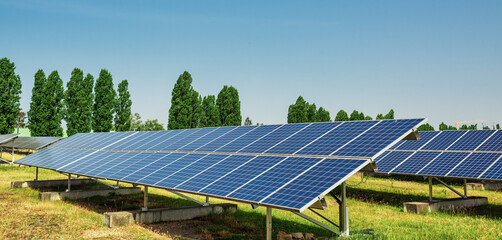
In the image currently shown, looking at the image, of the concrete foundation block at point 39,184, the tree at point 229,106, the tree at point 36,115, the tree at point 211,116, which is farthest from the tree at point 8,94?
the concrete foundation block at point 39,184

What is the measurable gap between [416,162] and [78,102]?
177 feet

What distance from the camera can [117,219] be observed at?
15781mm

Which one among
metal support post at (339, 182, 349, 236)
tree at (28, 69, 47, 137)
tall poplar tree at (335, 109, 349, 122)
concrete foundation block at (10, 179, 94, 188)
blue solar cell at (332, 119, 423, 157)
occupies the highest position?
tall poplar tree at (335, 109, 349, 122)

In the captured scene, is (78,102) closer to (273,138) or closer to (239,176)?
(273,138)

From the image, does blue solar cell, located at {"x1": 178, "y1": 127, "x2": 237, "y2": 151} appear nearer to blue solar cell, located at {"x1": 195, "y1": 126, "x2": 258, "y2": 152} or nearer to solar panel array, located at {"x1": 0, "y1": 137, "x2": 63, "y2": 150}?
blue solar cell, located at {"x1": 195, "y1": 126, "x2": 258, "y2": 152}

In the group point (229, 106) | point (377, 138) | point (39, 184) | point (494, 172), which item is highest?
point (229, 106)

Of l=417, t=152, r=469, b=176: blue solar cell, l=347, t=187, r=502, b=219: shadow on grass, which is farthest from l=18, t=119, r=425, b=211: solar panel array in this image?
l=347, t=187, r=502, b=219: shadow on grass

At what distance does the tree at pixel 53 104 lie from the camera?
60.3 m

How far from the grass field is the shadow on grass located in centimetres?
6

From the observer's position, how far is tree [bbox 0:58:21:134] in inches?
2293

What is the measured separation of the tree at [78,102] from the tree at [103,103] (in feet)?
3.12

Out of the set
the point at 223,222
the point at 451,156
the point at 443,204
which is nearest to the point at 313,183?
the point at 223,222

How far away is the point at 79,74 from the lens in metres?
63.6

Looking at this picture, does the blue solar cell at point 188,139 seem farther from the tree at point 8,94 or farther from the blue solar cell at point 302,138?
the tree at point 8,94
